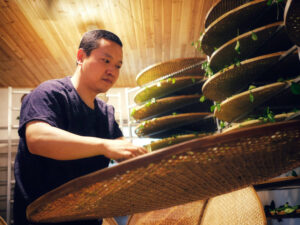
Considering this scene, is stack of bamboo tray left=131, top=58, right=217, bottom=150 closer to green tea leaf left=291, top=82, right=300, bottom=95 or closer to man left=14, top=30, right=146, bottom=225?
green tea leaf left=291, top=82, right=300, bottom=95

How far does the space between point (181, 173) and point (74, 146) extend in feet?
0.83

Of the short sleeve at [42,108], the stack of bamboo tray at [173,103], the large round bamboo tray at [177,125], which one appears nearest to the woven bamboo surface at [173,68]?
the stack of bamboo tray at [173,103]

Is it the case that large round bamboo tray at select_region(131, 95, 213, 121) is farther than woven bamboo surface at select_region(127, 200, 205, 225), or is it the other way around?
large round bamboo tray at select_region(131, 95, 213, 121)

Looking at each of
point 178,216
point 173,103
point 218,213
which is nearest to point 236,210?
point 218,213

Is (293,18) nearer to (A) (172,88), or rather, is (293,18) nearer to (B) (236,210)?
(B) (236,210)

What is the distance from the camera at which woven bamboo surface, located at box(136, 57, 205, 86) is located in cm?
239

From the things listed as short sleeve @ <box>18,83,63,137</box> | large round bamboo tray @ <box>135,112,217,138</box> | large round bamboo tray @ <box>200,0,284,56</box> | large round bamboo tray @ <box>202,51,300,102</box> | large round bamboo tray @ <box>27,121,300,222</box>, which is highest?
large round bamboo tray @ <box>200,0,284,56</box>

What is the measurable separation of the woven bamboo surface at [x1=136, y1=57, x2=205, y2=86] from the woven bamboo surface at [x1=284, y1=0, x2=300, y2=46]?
1481 millimetres

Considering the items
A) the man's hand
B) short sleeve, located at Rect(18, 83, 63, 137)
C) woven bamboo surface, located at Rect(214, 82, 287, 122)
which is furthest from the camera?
woven bamboo surface, located at Rect(214, 82, 287, 122)

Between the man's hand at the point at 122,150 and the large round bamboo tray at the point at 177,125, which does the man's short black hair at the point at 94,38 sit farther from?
the large round bamboo tray at the point at 177,125

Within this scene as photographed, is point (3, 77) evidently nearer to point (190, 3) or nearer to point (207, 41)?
point (190, 3)

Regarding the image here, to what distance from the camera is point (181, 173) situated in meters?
0.42

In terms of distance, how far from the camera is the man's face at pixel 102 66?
2.97 ft

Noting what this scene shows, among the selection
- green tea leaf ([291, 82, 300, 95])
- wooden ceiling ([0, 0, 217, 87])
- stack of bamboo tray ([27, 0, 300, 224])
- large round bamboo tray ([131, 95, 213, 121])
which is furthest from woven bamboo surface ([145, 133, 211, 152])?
wooden ceiling ([0, 0, 217, 87])
